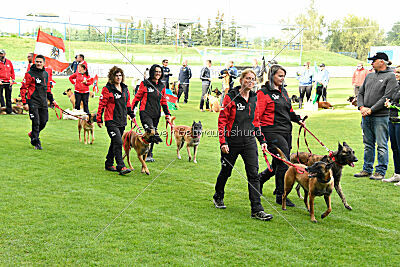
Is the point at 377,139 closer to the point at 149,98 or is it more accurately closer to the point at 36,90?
the point at 149,98

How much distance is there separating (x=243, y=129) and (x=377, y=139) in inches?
149

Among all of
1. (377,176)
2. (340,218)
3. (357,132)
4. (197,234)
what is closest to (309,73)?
(357,132)

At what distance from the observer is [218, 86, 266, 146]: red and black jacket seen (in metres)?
5.67

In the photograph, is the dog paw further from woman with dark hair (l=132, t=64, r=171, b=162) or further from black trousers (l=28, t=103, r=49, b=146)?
black trousers (l=28, t=103, r=49, b=146)

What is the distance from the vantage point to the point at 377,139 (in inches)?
320

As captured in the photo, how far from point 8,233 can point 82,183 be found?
8.13 ft

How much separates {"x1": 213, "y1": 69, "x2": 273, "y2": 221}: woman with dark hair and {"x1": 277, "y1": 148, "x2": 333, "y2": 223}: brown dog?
0.64 m

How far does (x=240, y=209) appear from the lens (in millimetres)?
6250

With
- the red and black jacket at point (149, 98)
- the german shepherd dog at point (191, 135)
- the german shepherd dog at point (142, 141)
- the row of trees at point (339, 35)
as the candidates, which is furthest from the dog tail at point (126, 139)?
the row of trees at point (339, 35)

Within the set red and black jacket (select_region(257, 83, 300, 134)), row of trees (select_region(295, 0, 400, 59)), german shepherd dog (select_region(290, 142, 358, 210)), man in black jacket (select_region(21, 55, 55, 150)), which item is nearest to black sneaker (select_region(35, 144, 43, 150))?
man in black jacket (select_region(21, 55, 55, 150))

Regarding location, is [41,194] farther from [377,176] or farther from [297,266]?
[377,176]

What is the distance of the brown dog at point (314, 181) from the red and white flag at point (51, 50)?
834 cm

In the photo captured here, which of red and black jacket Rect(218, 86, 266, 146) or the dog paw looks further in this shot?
the dog paw

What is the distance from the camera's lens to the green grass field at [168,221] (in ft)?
14.8
